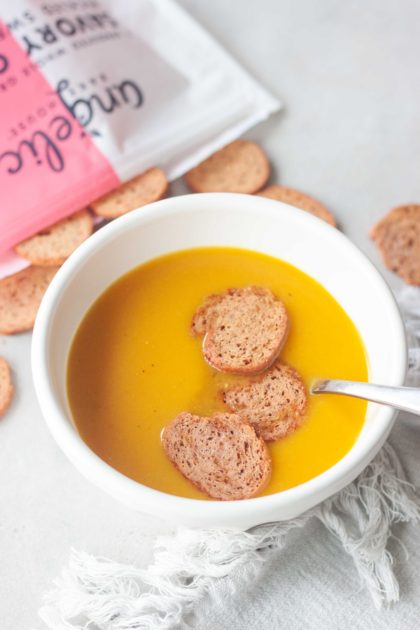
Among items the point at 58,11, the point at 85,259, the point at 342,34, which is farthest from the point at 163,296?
the point at 342,34

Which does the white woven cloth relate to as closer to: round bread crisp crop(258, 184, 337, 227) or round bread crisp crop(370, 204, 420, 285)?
round bread crisp crop(370, 204, 420, 285)

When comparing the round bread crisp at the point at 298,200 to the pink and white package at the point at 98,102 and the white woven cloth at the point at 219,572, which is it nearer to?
the pink and white package at the point at 98,102

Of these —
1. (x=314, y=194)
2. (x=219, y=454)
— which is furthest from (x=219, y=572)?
(x=314, y=194)

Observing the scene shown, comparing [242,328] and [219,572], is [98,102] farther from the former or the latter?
[219,572]

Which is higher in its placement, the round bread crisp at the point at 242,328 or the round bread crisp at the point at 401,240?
the round bread crisp at the point at 242,328

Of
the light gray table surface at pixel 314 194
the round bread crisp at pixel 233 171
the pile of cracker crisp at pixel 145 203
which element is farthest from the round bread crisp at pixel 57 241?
the round bread crisp at pixel 233 171

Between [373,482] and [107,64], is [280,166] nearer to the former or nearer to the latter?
[107,64]
